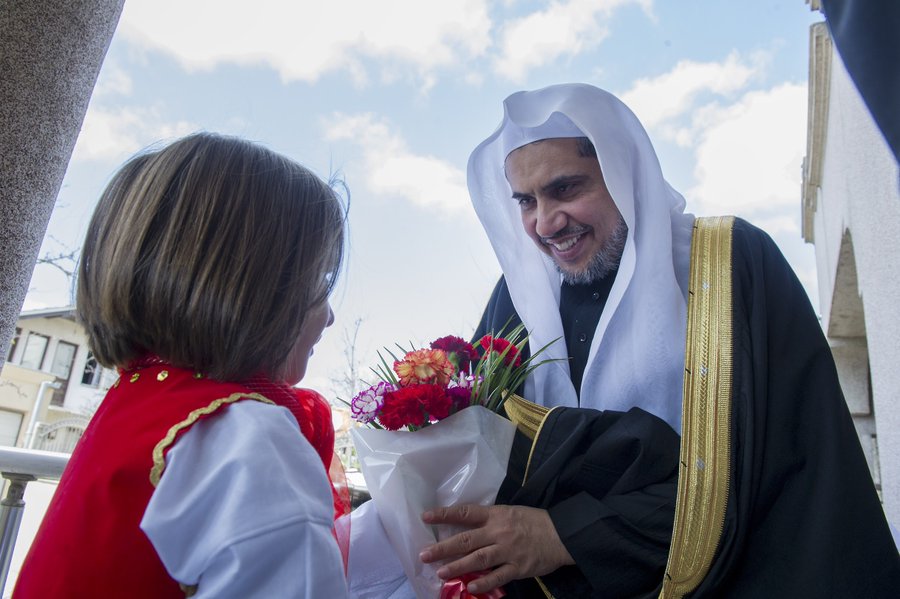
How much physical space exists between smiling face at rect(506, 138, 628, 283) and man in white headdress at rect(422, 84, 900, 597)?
196 millimetres

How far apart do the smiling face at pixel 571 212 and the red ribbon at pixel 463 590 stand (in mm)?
1199

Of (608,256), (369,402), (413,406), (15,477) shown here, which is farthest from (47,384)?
(413,406)

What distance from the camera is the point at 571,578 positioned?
1.61 metres

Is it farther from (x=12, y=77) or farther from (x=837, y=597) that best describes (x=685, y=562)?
(x=12, y=77)

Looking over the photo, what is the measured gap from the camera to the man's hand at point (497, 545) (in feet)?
4.82

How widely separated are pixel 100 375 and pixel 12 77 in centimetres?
3090

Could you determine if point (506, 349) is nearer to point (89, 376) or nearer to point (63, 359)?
point (63, 359)

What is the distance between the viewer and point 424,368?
160cm

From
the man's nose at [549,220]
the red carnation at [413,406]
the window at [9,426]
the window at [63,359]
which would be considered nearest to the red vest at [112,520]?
the red carnation at [413,406]

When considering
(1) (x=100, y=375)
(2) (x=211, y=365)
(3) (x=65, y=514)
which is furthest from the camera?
(1) (x=100, y=375)

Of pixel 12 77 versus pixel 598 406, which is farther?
pixel 598 406

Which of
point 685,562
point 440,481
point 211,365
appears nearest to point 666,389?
point 685,562

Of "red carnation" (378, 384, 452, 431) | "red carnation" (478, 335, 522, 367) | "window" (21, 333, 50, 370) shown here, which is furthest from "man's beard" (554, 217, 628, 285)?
"window" (21, 333, 50, 370)

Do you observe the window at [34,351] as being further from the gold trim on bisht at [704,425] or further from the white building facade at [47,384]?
the gold trim on bisht at [704,425]
